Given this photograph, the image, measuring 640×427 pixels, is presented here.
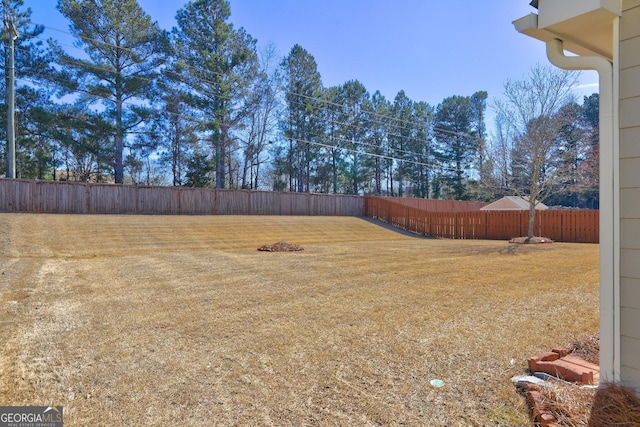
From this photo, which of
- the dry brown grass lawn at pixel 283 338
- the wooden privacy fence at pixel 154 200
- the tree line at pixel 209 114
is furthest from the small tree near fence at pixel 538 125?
the wooden privacy fence at pixel 154 200

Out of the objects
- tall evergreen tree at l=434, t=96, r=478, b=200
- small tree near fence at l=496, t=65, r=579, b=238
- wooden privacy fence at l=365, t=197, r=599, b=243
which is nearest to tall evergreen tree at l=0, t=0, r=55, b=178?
wooden privacy fence at l=365, t=197, r=599, b=243

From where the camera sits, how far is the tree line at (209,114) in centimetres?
1443

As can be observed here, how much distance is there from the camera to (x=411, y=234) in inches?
734

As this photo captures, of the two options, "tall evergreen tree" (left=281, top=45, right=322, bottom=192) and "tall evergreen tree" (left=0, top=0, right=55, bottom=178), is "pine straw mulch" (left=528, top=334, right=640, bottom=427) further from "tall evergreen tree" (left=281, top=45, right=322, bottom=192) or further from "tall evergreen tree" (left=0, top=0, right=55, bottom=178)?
"tall evergreen tree" (left=281, top=45, right=322, bottom=192)

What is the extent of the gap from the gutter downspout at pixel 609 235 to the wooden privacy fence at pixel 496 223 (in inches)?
543

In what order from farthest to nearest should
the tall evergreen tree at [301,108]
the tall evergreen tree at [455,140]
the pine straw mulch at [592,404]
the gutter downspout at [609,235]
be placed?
1. the tall evergreen tree at [455,140]
2. the tall evergreen tree at [301,108]
3. the gutter downspout at [609,235]
4. the pine straw mulch at [592,404]

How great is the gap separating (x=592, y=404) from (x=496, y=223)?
16.0 metres

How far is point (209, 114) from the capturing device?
22.2 m

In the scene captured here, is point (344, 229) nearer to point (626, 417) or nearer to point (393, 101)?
point (626, 417)

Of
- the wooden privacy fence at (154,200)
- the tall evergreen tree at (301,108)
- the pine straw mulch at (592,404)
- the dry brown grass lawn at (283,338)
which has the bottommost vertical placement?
the dry brown grass lawn at (283,338)

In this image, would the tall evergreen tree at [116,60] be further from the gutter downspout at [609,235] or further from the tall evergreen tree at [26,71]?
the gutter downspout at [609,235]

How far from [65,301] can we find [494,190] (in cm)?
1491

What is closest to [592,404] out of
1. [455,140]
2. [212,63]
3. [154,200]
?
[154,200]

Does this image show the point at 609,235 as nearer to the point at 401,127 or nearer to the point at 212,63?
the point at 212,63
